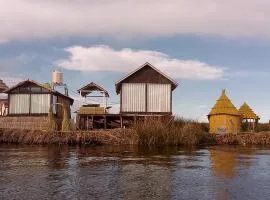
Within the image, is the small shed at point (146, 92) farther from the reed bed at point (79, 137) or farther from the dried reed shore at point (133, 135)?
the reed bed at point (79, 137)

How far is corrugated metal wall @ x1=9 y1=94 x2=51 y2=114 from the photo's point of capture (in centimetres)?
4788

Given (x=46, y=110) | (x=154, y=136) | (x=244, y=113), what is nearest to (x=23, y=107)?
(x=46, y=110)

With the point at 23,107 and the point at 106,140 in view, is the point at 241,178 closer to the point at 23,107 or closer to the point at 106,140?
the point at 106,140

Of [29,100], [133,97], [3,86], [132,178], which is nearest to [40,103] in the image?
[29,100]

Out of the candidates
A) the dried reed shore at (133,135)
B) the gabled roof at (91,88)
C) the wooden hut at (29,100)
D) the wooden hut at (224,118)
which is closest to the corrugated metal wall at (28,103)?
the wooden hut at (29,100)

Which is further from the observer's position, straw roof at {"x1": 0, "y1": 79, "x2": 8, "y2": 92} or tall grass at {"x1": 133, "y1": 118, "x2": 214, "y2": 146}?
straw roof at {"x1": 0, "y1": 79, "x2": 8, "y2": 92}

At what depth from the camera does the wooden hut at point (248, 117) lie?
5448cm

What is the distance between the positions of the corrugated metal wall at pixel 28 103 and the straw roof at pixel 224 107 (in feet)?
61.1

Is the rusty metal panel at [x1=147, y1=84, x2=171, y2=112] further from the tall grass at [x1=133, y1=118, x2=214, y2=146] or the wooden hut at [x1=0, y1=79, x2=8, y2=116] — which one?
the wooden hut at [x1=0, y1=79, x2=8, y2=116]

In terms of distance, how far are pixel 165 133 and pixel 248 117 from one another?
2096 cm

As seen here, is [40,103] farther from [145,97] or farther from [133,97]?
[145,97]

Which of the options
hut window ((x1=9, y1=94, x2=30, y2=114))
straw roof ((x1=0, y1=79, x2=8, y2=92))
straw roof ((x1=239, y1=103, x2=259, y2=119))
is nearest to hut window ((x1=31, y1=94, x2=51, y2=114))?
hut window ((x1=9, y1=94, x2=30, y2=114))

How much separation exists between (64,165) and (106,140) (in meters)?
17.1

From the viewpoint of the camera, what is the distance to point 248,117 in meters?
54.4
